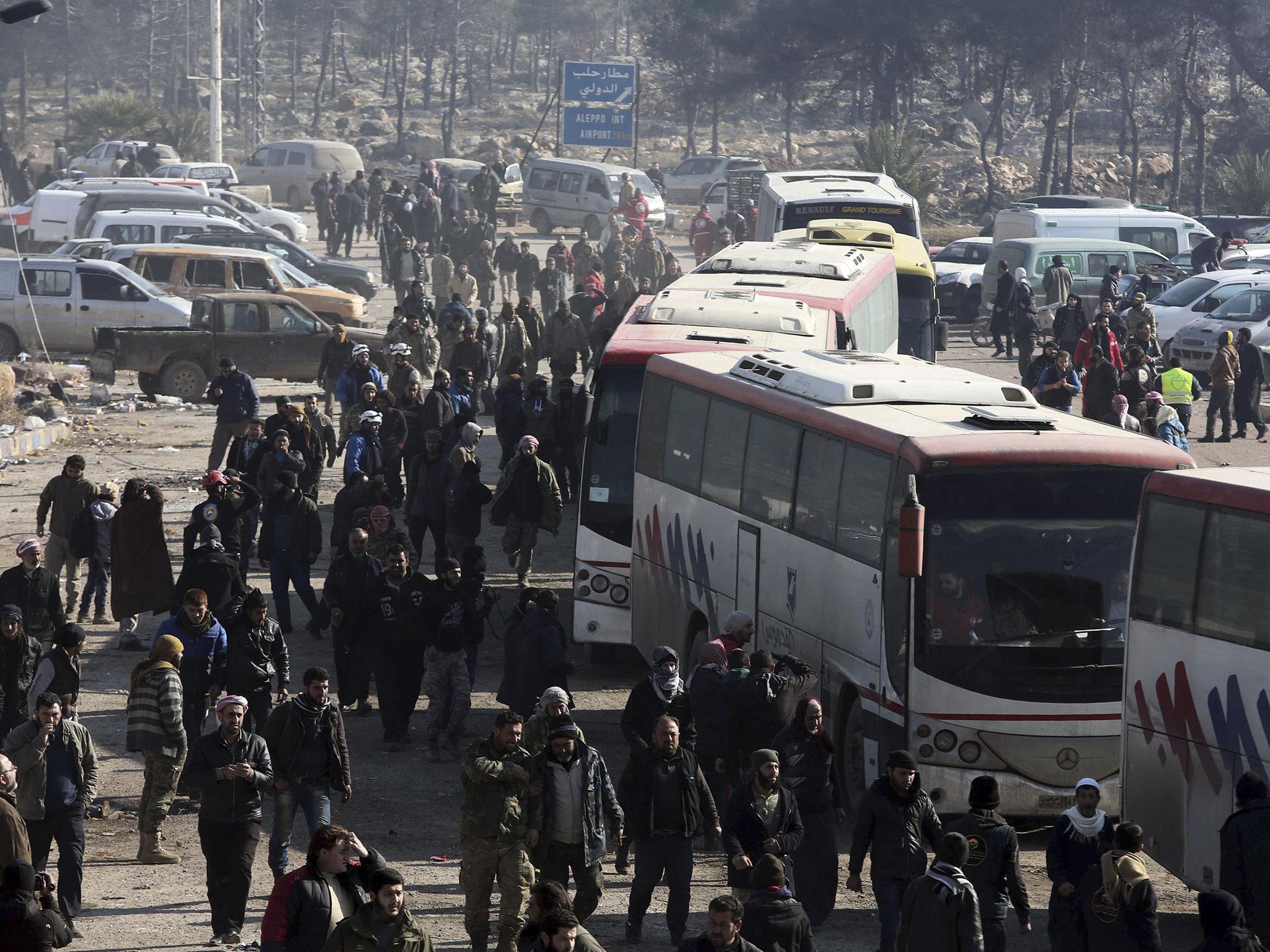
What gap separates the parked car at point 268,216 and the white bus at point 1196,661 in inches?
1473

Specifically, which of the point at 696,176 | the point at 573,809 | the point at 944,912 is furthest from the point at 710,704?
the point at 696,176

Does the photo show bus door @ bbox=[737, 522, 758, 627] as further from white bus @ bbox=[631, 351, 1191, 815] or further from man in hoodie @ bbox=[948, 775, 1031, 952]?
man in hoodie @ bbox=[948, 775, 1031, 952]

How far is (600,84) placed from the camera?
177 feet

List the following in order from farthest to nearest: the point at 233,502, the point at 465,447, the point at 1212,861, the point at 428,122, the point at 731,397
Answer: the point at 428,122 < the point at 465,447 < the point at 233,502 < the point at 731,397 < the point at 1212,861

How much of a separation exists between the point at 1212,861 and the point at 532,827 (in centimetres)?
352

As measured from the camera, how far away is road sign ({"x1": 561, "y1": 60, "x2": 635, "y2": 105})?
53469 mm

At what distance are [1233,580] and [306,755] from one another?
4839 mm

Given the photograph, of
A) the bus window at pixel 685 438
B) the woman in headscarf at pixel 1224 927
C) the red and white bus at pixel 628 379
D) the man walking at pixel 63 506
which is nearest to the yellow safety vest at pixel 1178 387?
the red and white bus at pixel 628 379

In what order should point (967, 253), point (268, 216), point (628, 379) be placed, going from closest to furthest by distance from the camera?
1. point (628, 379)
2. point (967, 253)
3. point (268, 216)

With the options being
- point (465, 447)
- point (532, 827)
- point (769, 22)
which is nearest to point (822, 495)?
point (532, 827)

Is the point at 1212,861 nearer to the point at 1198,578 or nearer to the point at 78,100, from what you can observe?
the point at 1198,578

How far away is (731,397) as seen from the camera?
13.6 m

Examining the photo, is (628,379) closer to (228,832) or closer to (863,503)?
(863,503)

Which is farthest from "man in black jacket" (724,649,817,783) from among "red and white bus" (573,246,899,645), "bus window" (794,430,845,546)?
"red and white bus" (573,246,899,645)
